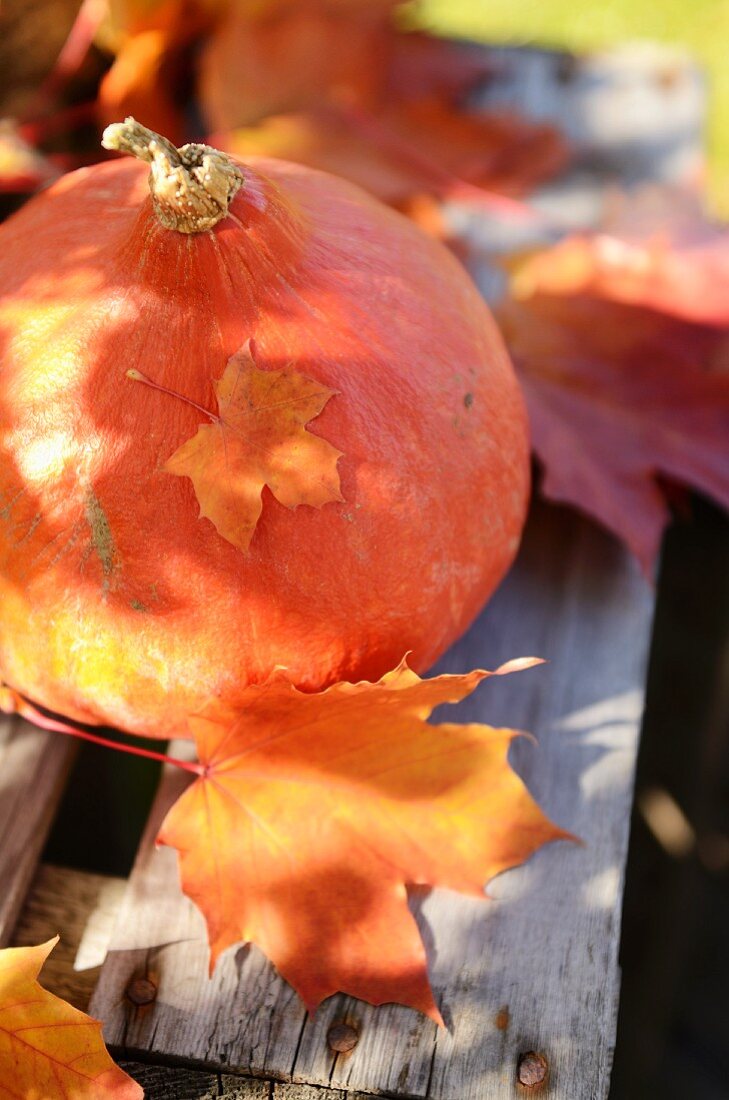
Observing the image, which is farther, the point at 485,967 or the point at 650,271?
the point at 650,271

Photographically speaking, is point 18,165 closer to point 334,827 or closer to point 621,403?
point 621,403

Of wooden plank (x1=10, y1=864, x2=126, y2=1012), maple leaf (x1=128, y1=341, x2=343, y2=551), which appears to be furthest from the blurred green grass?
wooden plank (x1=10, y1=864, x2=126, y2=1012)

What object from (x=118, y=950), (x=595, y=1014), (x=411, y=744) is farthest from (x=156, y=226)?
(x=595, y=1014)

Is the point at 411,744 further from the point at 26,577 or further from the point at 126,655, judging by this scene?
the point at 26,577

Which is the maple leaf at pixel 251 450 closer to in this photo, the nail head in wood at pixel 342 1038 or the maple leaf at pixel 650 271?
the nail head in wood at pixel 342 1038

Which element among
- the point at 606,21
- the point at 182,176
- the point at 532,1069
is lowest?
the point at 606,21

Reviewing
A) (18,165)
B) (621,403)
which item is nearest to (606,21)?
(621,403)
